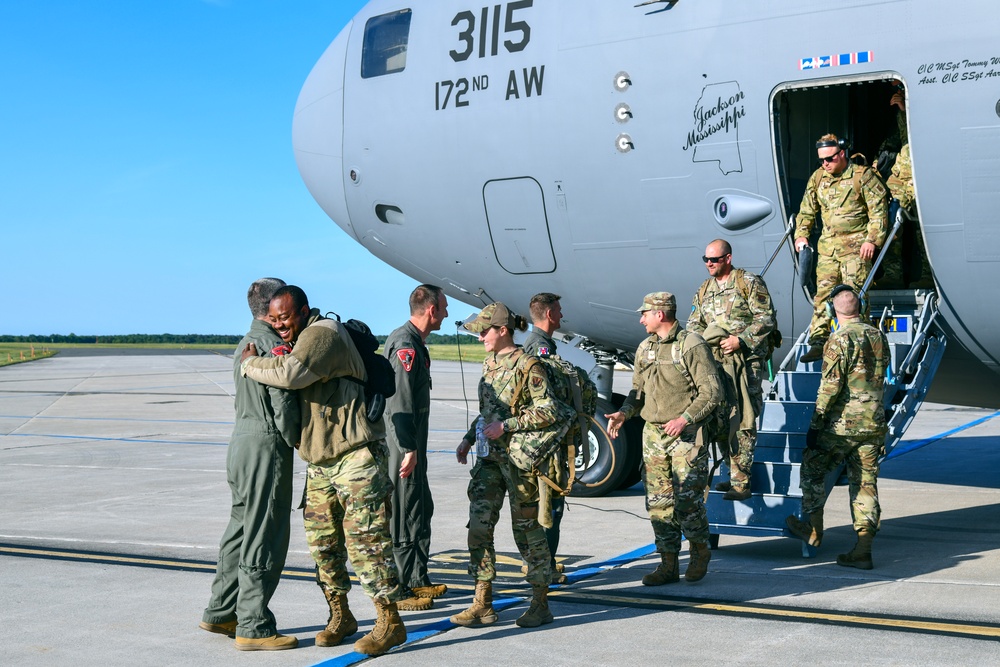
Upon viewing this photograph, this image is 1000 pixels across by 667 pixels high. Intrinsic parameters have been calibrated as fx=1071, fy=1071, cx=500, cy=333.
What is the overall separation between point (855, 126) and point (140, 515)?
27.3 feet

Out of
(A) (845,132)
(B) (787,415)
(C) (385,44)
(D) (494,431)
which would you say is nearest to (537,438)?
(D) (494,431)

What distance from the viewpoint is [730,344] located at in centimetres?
899

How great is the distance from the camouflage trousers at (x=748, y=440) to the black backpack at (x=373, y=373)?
10.5ft

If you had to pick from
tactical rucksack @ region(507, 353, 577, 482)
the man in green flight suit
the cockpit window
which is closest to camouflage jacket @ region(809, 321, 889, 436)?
tactical rucksack @ region(507, 353, 577, 482)

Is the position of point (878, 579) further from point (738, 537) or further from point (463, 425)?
point (463, 425)

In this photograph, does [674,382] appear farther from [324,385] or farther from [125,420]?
[125,420]

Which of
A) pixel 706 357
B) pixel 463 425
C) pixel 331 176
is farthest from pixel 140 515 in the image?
pixel 463 425

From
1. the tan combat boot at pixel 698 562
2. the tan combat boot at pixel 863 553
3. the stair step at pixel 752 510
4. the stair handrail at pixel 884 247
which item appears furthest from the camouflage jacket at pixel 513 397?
the stair handrail at pixel 884 247

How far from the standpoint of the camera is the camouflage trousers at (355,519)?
602cm

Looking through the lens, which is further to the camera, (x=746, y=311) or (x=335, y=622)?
(x=746, y=311)

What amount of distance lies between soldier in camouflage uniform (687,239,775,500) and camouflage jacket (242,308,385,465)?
3788 millimetres

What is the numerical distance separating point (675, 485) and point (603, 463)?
435 centimetres

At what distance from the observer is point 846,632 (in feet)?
20.8

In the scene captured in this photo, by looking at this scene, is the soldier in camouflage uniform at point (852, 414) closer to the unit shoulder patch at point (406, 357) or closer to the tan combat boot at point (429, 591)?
the tan combat boot at point (429, 591)
